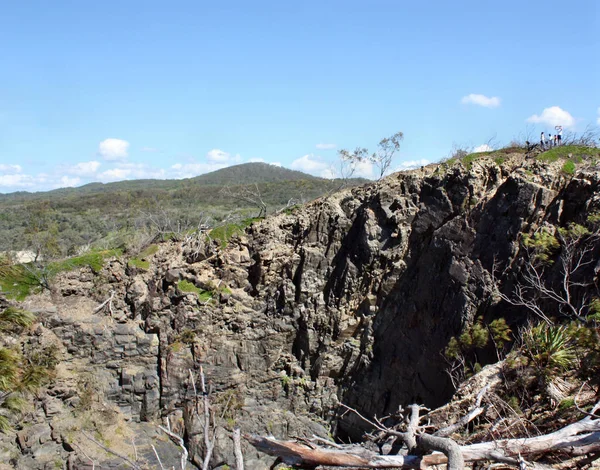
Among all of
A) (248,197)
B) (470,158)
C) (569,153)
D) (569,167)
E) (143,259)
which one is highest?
(248,197)

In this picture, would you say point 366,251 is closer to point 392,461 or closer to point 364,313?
point 364,313

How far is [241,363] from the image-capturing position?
1590cm

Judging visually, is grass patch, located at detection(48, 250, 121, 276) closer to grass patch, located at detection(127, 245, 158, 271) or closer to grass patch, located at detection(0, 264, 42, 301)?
grass patch, located at detection(0, 264, 42, 301)

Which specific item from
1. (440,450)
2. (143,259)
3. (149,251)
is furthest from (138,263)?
(440,450)

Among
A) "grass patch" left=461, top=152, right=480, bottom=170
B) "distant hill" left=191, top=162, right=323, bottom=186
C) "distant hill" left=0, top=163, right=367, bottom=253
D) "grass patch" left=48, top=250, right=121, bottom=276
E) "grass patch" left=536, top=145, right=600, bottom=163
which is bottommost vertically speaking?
"grass patch" left=48, top=250, right=121, bottom=276

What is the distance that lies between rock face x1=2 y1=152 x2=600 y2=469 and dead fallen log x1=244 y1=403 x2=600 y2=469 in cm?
910

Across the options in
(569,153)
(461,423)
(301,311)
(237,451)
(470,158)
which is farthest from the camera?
(301,311)

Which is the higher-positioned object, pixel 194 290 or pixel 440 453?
pixel 194 290

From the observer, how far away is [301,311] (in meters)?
16.4

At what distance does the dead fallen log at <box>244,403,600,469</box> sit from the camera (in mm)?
3490

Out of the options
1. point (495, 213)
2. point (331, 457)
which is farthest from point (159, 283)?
point (331, 457)

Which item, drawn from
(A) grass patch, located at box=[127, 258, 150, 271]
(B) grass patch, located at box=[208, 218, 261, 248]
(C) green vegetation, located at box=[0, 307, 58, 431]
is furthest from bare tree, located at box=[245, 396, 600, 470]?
(A) grass patch, located at box=[127, 258, 150, 271]

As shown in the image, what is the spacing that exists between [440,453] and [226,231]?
1455cm

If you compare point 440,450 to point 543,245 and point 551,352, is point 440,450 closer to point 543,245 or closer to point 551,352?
point 551,352
